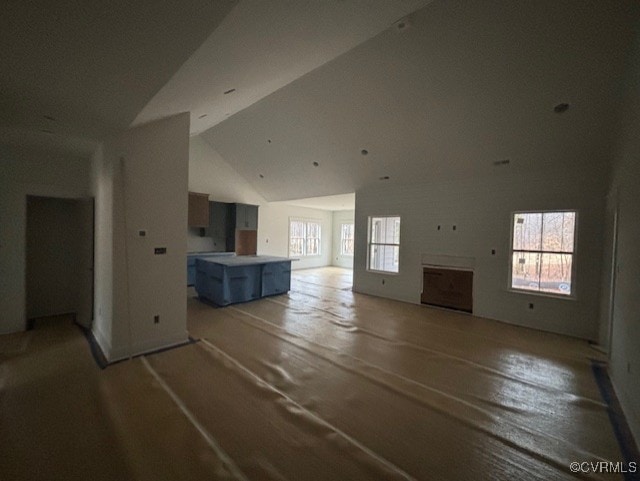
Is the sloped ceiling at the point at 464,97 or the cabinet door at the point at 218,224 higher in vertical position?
the sloped ceiling at the point at 464,97

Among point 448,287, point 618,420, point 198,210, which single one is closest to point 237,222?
point 198,210

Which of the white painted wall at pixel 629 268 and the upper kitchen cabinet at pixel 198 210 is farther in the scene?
the upper kitchen cabinet at pixel 198 210

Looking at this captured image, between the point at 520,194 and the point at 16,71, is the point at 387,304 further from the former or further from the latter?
the point at 16,71

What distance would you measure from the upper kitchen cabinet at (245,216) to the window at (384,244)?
3.69m

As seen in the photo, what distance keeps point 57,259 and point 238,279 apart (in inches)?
112

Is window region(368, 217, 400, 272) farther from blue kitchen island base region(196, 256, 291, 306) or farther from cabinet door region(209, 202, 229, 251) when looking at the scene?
cabinet door region(209, 202, 229, 251)

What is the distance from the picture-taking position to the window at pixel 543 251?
14.3 feet

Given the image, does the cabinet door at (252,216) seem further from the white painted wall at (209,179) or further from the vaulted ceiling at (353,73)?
the vaulted ceiling at (353,73)

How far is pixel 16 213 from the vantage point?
12.0 ft

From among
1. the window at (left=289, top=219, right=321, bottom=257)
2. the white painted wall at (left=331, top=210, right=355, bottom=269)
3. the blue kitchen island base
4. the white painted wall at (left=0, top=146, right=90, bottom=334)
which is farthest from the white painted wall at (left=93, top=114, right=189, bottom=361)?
the white painted wall at (left=331, top=210, right=355, bottom=269)

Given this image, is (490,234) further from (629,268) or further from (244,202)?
(244,202)

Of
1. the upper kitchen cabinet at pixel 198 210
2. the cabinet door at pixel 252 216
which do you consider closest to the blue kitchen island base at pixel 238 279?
the upper kitchen cabinet at pixel 198 210

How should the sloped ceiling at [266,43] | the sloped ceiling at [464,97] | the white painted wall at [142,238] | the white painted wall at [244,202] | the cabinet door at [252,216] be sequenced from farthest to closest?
the cabinet door at [252,216] < the white painted wall at [244,202] < the white painted wall at [142,238] < the sloped ceiling at [464,97] < the sloped ceiling at [266,43]

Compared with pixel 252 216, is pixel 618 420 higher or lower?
lower
